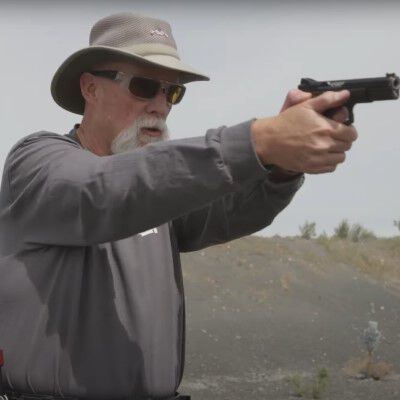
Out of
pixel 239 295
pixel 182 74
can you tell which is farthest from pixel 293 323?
pixel 182 74

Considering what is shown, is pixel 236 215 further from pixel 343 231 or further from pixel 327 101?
pixel 343 231

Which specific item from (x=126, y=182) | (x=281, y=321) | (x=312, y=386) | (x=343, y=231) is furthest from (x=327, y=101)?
(x=343, y=231)

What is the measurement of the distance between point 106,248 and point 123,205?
658 millimetres

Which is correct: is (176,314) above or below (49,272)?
below

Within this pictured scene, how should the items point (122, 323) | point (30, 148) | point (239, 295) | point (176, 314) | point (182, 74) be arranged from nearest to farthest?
point (30, 148)
point (122, 323)
point (176, 314)
point (182, 74)
point (239, 295)

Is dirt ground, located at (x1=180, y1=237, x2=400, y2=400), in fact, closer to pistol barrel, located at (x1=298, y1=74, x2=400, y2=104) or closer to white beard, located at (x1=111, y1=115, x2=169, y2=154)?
white beard, located at (x1=111, y1=115, x2=169, y2=154)

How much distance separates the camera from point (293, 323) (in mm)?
20969

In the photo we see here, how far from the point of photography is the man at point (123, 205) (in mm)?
2574

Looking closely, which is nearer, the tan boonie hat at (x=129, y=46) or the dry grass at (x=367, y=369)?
the tan boonie hat at (x=129, y=46)

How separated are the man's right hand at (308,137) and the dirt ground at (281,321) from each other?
1173cm

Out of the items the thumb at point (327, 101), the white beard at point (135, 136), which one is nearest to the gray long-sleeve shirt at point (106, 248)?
the thumb at point (327, 101)

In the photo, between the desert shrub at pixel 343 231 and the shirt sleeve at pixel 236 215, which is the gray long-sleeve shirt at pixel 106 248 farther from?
the desert shrub at pixel 343 231

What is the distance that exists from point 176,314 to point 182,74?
1.02m

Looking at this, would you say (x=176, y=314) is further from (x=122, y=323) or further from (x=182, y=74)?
(x=182, y=74)
